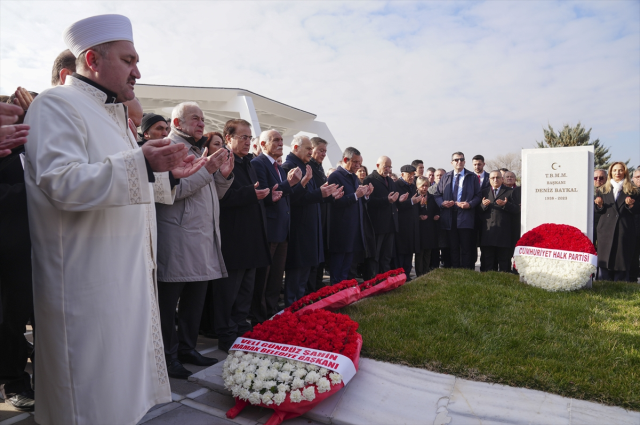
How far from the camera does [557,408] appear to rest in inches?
119

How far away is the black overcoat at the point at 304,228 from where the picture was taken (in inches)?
226

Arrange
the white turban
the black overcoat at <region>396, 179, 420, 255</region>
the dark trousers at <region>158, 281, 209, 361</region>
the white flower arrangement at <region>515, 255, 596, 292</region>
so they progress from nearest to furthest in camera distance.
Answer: the white turban
the dark trousers at <region>158, 281, 209, 361</region>
the white flower arrangement at <region>515, 255, 596, 292</region>
the black overcoat at <region>396, 179, 420, 255</region>

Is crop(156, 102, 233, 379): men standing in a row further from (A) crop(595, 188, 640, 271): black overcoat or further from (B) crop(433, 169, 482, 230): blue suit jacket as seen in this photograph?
(A) crop(595, 188, 640, 271): black overcoat

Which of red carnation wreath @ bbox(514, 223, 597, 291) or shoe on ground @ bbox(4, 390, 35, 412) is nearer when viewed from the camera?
shoe on ground @ bbox(4, 390, 35, 412)

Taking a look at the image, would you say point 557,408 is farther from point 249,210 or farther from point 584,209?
point 584,209

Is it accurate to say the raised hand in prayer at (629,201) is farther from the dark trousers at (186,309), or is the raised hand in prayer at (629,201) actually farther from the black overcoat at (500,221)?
the dark trousers at (186,309)

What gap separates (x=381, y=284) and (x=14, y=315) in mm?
4260

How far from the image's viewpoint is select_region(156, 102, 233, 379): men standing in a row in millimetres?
3791

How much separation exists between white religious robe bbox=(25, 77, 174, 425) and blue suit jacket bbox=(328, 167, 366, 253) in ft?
16.0

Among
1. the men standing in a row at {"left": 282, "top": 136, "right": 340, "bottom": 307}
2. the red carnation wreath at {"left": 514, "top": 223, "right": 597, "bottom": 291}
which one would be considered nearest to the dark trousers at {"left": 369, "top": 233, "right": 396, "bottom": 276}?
the red carnation wreath at {"left": 514, "top": 223, "right": 597, "bottom": 291}

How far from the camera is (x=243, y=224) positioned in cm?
455

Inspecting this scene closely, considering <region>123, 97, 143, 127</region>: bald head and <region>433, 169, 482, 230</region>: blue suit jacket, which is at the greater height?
<region>123, 97, 143, 127</region>: bald head

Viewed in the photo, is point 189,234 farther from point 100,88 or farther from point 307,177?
point 307,177

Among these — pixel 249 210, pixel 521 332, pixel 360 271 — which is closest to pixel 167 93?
pixel 360 271
